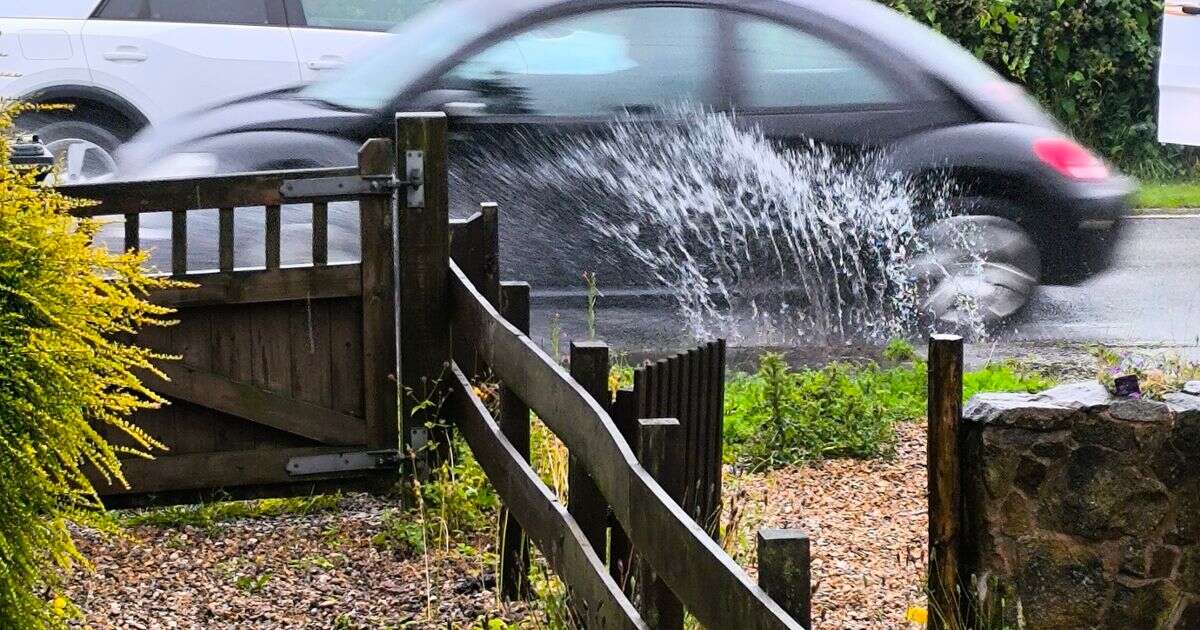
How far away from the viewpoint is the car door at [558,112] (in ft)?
27.7

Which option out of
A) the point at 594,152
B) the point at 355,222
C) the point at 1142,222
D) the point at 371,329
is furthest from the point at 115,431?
the point at 1142,222

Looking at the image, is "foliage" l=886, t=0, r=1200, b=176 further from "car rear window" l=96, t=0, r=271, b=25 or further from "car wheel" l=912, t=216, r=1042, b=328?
"car wheel" l=912, t=216, r=1042, b=328

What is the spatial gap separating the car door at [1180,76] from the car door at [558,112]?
4.81 meters

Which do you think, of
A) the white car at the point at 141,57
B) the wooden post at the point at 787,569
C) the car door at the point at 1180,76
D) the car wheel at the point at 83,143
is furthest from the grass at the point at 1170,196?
the wooden post at the point at 787,569

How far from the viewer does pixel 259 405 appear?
5.86m

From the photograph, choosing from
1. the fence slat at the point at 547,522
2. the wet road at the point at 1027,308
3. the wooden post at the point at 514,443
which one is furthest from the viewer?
the wet road at the point at 1027,308

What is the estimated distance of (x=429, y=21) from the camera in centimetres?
880

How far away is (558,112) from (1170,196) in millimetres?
7762

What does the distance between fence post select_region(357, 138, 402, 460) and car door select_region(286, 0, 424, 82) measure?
5632 mm

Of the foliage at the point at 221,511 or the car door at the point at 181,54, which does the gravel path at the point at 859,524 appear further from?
the car door at the point at 181,54

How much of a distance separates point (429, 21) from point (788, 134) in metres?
1.90

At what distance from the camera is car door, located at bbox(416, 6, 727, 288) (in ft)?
27.7

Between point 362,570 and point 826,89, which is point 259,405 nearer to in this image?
point 362,570

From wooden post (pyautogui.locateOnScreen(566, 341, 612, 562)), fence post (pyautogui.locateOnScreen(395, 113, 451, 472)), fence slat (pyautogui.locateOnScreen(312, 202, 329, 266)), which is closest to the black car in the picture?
fence slat (pyautogui.locateOnScreen(312, 202, 329, 266))
